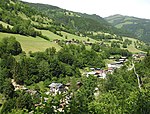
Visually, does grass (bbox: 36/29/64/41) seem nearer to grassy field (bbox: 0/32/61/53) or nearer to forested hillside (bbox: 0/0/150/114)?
forested hillside (bbox: 0/0/150/114)

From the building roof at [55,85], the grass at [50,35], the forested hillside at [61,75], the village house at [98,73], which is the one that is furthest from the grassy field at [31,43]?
the building roof at [55,85]

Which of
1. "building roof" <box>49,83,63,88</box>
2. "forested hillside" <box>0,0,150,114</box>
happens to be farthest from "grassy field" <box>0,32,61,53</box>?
"building roof" <box>49,83,63,88</box>

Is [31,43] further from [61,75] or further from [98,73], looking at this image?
[98,73]

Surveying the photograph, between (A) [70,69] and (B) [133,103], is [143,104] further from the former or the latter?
(A) [70,69]

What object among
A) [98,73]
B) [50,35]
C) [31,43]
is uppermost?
Result: [31,43]

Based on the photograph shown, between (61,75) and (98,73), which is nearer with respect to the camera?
(61,75)

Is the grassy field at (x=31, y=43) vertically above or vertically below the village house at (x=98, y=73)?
above

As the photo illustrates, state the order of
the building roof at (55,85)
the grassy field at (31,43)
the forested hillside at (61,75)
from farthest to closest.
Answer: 1. the grassy field at (31,43)
2. the building roof at (55,85)
3. the forested hillside at (61,75)

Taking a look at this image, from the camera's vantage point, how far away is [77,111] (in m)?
18.8

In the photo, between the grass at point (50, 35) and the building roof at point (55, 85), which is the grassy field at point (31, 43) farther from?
the building roof at point (55, 85)

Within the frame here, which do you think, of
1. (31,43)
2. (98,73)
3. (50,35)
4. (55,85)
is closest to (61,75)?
(98,73)

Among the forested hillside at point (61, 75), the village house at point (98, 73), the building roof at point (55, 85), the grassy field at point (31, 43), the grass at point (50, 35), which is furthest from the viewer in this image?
the grass at point (50, 35)

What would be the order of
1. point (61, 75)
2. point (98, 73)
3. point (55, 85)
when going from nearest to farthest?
1. point (55, 85)
2. point (61, 75)
3. point (98, 73)

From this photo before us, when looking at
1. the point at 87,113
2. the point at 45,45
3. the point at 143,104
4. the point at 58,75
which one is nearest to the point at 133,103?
the point at 143,104
